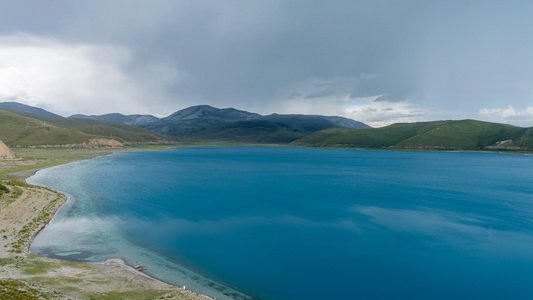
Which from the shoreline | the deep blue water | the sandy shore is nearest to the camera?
the sandy shore

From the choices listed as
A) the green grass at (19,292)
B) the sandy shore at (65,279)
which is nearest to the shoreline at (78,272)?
the sandy shore at (65,279)

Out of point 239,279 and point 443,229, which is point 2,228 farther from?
point 443,229

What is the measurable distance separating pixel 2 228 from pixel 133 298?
85.7 feet

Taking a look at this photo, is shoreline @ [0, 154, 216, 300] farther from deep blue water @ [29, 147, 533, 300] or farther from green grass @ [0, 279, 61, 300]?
deep blue water @ [29, 147, 533, 300]

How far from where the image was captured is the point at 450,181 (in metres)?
95.9

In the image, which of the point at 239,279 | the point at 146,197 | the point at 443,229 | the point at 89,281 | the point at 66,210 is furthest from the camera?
the point at 146,197

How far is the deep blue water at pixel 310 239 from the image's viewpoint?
91.7ft

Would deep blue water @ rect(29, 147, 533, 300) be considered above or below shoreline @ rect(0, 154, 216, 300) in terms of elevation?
below

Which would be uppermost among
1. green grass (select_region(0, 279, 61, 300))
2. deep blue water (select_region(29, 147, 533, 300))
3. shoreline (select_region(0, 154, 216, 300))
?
green grass (select_region(0, 279, 61, 300))

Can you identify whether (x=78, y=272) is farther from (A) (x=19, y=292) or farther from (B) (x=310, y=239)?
(B) (x=310, y=239)

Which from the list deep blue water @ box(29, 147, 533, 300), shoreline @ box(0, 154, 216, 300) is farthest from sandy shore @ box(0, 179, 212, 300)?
deep blue water @ box(29, 147, 533, 300)

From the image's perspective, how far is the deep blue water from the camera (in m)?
27.9

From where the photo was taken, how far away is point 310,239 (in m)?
40.5

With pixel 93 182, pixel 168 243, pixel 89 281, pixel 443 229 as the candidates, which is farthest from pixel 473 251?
pixel 93 182
